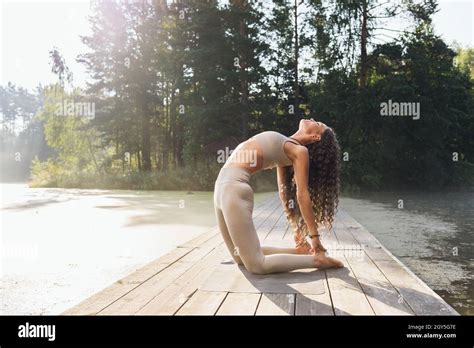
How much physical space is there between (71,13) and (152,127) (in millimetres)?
6396

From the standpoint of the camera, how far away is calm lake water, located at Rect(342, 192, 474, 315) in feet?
12.5

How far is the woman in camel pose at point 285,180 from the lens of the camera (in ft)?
7.63

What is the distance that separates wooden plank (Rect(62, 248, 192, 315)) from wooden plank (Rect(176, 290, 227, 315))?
13.5 inches

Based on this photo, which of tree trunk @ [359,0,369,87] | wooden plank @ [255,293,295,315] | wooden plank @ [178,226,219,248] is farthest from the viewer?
tree trunk @ [359,0,369,87]

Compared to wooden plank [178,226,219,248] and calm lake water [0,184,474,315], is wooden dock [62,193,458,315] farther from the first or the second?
calm lake water [0,184,474,315]

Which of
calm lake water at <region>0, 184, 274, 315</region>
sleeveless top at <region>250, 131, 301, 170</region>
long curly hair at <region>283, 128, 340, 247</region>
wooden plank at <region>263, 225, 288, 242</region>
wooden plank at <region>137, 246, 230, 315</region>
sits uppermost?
sleeveless top at <region>250, 131, 301, 170</region>

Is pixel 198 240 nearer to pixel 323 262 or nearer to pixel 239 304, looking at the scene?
pixel 323 262

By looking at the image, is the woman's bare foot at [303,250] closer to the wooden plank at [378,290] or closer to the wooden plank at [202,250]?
the wooden plank at [378,290]

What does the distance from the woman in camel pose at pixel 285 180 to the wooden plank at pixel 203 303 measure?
395 millimetres

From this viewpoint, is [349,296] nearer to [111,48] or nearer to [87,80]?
[111,48]

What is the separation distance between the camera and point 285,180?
2.85 m

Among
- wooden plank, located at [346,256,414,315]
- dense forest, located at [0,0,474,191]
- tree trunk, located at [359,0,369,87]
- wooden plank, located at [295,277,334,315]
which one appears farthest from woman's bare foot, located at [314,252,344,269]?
tree trunk, located at [359,0,369,87]

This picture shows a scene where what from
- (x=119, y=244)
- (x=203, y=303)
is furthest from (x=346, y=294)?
(x=119, y=244)
